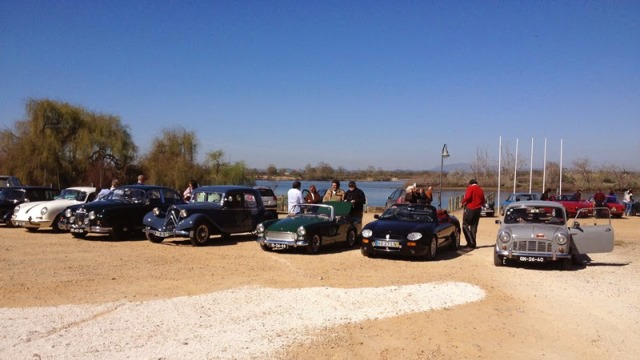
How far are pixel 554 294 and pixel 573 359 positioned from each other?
371cm

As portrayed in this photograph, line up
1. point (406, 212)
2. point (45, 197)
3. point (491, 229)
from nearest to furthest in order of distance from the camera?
point (406, 212)
point (45, 197)
point (491, 229)

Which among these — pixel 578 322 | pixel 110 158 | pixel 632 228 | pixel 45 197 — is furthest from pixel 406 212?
pixel 110 158

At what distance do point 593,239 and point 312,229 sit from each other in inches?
246

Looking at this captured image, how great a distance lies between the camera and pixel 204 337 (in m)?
6.45

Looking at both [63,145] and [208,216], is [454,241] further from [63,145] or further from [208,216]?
[63,145]

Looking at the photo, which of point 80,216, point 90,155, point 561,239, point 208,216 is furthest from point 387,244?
point 90,155

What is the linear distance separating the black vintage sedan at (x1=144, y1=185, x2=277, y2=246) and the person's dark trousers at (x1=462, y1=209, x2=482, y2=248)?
569 centimetres

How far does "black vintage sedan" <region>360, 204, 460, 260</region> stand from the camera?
42.7 feet

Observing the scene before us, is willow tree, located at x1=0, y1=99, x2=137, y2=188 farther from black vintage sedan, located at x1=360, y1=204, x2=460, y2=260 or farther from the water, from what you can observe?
black vintage sedan, located at x1=360, y1=204, x2=460, y2=260

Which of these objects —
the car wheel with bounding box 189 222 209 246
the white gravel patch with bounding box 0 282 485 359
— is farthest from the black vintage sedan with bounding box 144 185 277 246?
the white gravel patch with bounding box 0 282 485 359

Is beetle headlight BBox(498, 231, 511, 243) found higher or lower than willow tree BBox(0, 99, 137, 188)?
lower

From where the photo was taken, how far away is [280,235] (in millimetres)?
14039

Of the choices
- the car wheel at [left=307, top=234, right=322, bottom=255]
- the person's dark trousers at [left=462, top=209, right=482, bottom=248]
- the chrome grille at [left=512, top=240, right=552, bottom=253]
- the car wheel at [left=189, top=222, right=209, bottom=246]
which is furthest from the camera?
the person's dark trousers at [left=462, top=209, right=482, bottom=248]

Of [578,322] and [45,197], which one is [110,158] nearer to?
[45,197]
